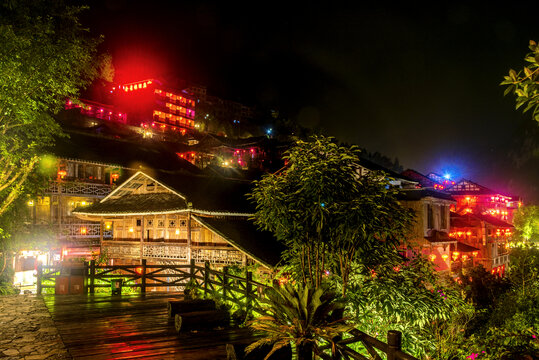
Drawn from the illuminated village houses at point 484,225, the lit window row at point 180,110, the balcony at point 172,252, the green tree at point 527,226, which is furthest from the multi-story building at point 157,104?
the green tree at point 527,226

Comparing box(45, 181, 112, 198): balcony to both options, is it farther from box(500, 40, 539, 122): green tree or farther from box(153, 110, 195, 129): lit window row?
box(153, 110, 195, 129): lit window row

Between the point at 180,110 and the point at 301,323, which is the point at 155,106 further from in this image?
the point at 301,323

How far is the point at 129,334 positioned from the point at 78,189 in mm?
25733

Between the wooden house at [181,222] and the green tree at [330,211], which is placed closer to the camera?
the green tree at [330,211]

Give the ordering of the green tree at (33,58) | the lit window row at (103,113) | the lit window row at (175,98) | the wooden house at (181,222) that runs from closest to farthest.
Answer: the green tree at (33,58), the wooden house at (181,222), the lit window row at (103,113), the lit window row at (175,98)

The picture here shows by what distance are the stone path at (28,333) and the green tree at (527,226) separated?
187 ft

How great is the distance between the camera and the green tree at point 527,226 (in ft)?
172

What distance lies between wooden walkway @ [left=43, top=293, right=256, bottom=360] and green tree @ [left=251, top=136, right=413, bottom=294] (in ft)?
8.88

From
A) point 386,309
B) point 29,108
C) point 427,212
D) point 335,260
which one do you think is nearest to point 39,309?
point 29,108

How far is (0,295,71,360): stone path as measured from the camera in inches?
328

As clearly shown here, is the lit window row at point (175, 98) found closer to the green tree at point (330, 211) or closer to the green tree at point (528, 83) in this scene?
the green tree at point (330, 211)

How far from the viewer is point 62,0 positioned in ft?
49.1

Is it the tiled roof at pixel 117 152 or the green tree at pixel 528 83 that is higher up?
the tiled roof at pixel 117 152

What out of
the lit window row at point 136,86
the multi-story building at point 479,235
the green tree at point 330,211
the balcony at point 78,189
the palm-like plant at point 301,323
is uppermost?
the lit window row at point 136,86
